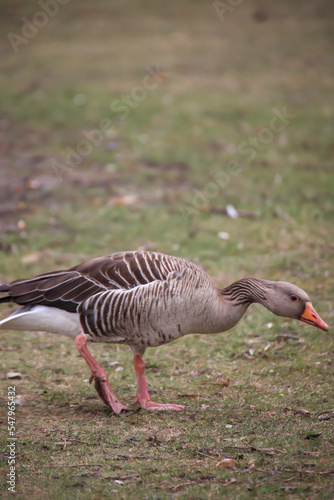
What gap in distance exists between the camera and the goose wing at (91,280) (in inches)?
203

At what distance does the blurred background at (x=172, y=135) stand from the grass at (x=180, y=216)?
4cm

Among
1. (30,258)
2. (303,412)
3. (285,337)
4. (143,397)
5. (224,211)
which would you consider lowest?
(224,211)

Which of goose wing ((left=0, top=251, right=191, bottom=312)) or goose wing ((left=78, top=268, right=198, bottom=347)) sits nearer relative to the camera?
goose wing ((left=78, top=268, right=198, bottom=347))

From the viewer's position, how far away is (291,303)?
16.9 feet

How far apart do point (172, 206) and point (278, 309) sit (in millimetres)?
5160

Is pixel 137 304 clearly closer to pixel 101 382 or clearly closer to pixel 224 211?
pixel 101 382

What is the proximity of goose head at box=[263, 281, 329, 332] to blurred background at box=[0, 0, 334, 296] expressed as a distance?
2.45m

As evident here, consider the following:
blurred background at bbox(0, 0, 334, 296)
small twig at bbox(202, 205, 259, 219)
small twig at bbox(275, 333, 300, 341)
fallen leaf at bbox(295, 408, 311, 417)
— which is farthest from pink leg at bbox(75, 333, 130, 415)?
small twig at bbox(202, 205, 259, 219)

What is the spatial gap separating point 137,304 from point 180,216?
4971mm

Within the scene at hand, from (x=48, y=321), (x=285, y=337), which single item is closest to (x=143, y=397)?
(x=48, y=321)

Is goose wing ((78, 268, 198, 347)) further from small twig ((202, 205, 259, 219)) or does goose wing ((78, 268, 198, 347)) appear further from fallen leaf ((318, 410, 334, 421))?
small twig ((202, 205, 259, 219))

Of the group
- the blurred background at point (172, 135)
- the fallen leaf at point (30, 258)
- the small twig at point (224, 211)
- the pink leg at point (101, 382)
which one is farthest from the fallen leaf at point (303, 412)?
the small twig at point (224, 211)

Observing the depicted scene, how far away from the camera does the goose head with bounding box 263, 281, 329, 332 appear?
Answer: 5094mm

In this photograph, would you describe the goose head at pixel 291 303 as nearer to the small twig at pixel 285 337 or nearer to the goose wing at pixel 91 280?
the goose wing at pixel 91 280
